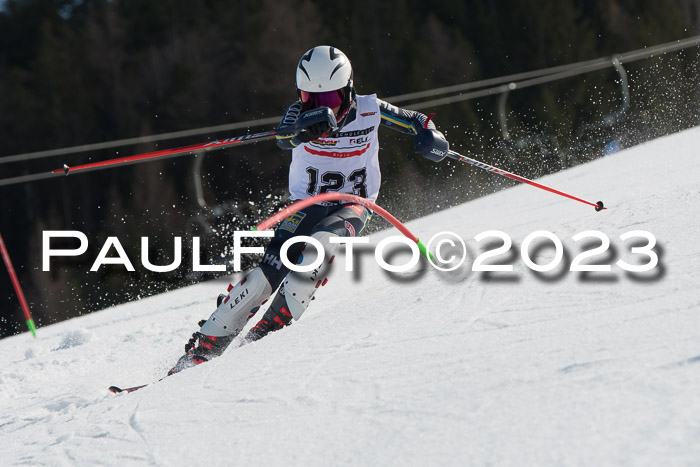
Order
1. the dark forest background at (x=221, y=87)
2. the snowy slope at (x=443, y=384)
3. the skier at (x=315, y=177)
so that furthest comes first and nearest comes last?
the dark forest background at (x=221, y=87) → the skier at (x=315, y=177) → the snowy slope at (x=443, y=384)

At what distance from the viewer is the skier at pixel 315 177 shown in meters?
3.78

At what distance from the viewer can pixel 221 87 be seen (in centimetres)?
3744

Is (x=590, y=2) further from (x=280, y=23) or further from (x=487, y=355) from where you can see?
(x=487, y=355)

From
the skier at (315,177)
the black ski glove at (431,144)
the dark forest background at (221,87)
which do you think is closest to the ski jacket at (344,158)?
the skier at (315,177)

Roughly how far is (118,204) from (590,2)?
23.0m

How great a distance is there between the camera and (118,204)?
3394 cm

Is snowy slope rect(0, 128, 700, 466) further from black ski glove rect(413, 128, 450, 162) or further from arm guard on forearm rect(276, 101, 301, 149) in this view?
arm guard on forearm rect(276, 101, 301, 149)

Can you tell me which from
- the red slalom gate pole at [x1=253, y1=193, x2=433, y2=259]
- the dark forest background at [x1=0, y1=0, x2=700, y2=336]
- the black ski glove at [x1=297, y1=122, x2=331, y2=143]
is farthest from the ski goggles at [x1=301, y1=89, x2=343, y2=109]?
the dark forest background at [x1=0, y1=0, x2=700, y2=336]

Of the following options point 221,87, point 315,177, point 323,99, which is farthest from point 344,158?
Result: point 221,87

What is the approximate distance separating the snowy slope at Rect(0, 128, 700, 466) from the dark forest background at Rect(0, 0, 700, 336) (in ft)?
75.1

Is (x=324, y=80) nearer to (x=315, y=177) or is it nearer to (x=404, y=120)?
(x=315, y=177)

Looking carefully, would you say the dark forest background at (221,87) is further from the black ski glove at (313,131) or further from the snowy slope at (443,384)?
the snowy slope at (443,384)

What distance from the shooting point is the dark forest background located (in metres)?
29.2

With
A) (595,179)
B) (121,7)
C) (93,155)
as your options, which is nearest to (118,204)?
(93,155)
